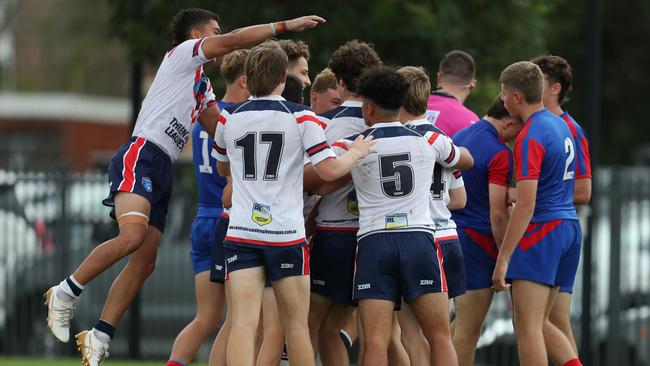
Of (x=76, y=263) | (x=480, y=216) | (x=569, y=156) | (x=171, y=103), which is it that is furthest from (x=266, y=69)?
(x=76, y=263)

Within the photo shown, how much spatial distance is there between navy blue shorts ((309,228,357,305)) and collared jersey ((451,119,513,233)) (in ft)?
3.84

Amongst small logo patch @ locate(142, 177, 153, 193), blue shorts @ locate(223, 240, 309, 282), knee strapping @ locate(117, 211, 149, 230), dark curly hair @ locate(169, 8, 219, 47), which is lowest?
blue shorts @ locate(223, 240, 309, 282)

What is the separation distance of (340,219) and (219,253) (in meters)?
1.01

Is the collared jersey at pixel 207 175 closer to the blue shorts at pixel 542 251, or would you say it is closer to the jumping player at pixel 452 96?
the jumping player at pixel 452 96

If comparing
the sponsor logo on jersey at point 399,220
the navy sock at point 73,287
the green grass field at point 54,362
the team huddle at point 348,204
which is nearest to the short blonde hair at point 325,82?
the team huddle at point 348,204

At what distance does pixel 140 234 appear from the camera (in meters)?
8.95

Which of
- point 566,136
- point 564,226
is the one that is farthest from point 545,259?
point 566,136

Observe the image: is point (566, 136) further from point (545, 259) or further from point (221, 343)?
point (221, 343)

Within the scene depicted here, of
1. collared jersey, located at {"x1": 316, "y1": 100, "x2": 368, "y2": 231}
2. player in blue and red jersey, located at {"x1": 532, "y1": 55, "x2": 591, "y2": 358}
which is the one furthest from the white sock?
player in blue and red jersey, located at {"x1": 532, "y1": 55, "x2": 591, "y2": 358}

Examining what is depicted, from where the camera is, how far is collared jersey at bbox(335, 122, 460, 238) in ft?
27.4

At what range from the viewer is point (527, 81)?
891 centimetres

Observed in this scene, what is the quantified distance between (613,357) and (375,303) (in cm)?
734

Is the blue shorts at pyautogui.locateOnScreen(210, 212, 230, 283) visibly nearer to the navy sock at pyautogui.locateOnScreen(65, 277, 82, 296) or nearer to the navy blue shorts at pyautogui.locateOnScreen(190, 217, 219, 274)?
the navy blue shorts at pyautogui.locateOnScreen(190, 217, 219, 274)

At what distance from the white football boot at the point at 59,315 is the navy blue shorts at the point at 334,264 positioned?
5.93 ft
